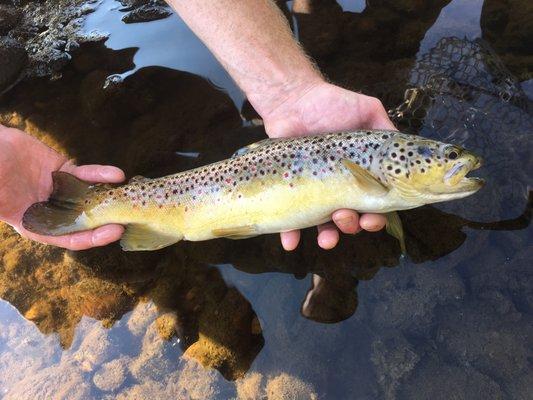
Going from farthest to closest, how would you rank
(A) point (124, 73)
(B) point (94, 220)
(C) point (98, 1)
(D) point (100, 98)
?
(C) point (98, 1), (A) point (124, 73), (D) point (100, 98), (B) point (94, 220)

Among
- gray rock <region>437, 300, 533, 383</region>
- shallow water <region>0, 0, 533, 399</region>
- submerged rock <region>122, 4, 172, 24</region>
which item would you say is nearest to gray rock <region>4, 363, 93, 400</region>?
shallow water <region>0, 0, 533, 399</region>

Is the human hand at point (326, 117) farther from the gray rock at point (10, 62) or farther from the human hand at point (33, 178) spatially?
the gray rock at point (10, 62)

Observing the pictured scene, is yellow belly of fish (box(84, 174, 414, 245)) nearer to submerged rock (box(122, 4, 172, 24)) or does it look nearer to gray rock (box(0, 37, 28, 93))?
gray rock (box(0, 37, 28, 93))

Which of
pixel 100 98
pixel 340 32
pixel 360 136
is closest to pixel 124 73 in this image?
pixel 100 98

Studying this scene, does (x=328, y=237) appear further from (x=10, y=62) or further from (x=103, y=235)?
(x=10, y=62)

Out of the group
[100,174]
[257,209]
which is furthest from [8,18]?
[257,209]

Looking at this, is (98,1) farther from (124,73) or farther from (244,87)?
(244,87)
